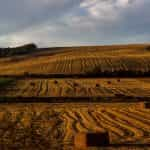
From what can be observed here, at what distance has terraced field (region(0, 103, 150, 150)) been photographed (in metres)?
12.2

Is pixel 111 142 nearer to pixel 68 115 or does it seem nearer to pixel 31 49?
pixel 68 115

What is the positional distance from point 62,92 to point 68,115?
42.6ft

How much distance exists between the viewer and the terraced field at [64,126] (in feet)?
40.0

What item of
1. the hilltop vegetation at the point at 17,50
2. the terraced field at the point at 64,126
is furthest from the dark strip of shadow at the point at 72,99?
the hilltop vegetation at the point at 17,50

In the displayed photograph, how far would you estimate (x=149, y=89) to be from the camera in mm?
33688

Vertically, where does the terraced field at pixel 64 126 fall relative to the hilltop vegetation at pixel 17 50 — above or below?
above

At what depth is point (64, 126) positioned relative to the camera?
15.1 metres

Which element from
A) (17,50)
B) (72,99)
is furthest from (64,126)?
(17,50)

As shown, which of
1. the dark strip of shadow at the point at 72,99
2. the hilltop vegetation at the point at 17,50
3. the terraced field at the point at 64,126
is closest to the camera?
the terraced field at the point at 64,126

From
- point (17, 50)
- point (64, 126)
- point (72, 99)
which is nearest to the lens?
point (64, 126)

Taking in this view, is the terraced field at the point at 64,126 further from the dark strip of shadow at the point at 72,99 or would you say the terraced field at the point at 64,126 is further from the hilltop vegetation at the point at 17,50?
the hilltop vegetation at the point at 17,50

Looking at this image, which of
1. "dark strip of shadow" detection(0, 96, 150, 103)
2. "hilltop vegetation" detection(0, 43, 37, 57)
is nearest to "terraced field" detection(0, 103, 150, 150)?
"dark strip of shadow" detection(0, 96, 150, 103)

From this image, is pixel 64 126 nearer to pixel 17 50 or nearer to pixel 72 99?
pixel 72 99

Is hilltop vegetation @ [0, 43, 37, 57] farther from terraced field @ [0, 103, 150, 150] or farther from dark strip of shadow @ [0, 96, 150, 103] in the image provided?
terraced field @ [0, 103, 150, 150]
